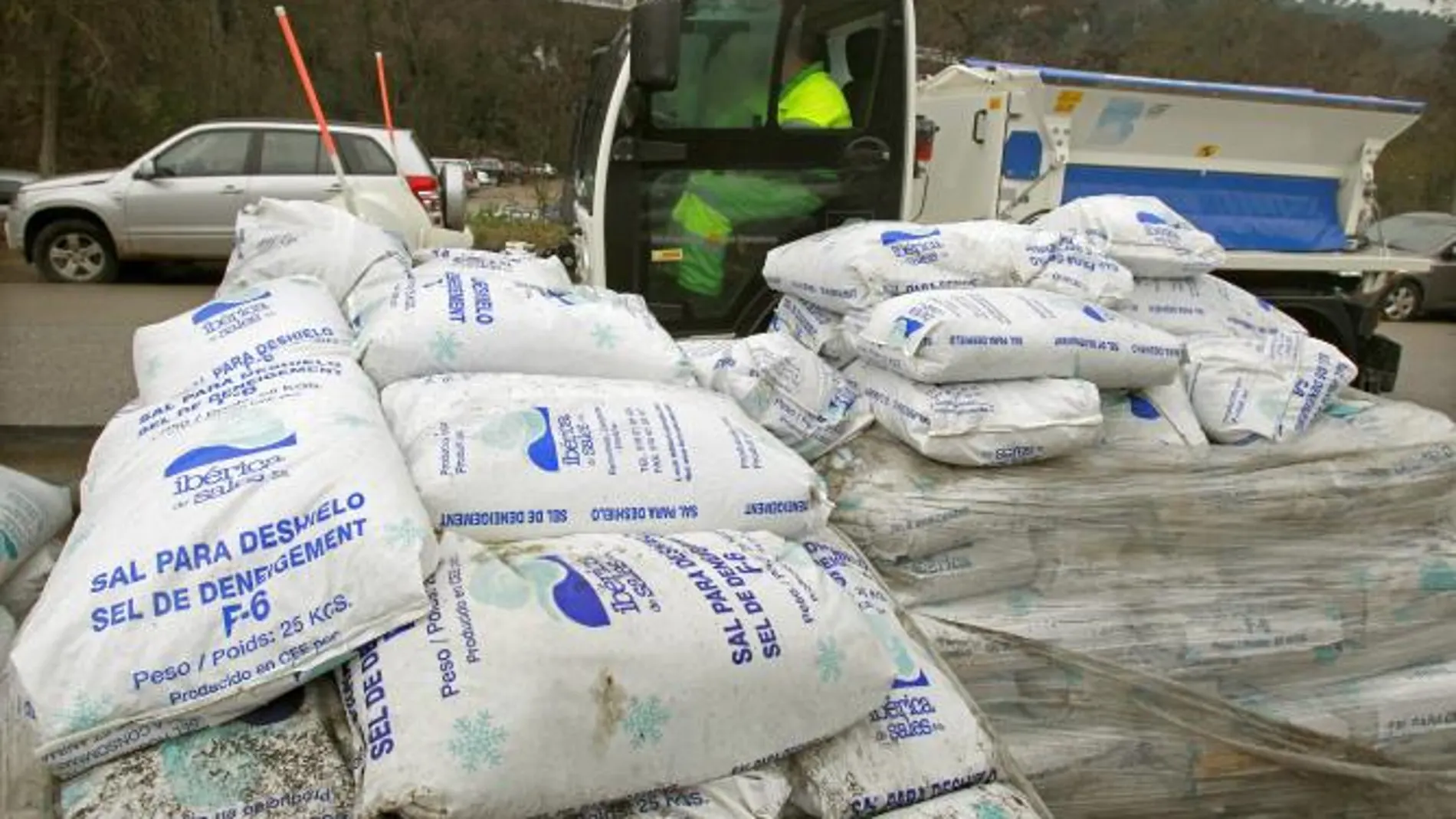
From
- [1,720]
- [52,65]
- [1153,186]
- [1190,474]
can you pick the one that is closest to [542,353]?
[1,720]

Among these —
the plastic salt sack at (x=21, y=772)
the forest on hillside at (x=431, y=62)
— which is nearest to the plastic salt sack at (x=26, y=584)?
the plastic salt sack at (x=21, y=772)

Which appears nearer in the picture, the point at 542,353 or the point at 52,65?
the point at 542,353

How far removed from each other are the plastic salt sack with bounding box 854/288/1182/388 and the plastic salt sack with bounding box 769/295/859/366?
18 centimetres

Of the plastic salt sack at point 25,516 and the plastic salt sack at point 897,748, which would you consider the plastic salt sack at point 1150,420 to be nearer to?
the plastic salt sack at point 897,748

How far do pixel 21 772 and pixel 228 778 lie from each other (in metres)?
0.29

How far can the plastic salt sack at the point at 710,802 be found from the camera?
148 centimetres

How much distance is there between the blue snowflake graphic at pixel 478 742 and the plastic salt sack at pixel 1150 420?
64.5 inches

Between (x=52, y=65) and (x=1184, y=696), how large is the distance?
56.6 ft

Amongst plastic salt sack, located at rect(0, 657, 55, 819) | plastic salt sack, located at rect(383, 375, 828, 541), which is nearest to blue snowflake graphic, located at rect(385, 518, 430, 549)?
plastic salt sack, located at rect(383, 375, 828, 541)

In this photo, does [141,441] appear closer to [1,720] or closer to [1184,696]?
[1,720]

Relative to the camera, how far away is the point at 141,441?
1739 mm

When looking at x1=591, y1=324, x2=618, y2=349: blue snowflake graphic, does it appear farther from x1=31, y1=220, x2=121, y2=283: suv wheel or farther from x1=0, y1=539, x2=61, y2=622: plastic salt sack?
x1=31, y1=220, x2=121, y2=283: suv wheel

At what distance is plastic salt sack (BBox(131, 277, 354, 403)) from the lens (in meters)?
1.95

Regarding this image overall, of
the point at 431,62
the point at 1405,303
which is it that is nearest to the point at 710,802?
the point at 1405,303
